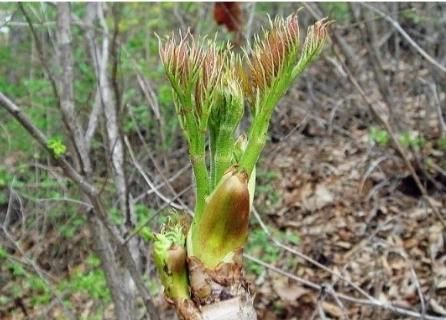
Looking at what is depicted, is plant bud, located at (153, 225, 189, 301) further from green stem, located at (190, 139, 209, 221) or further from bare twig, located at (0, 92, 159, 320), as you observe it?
bare twig, located at (0, 92, 159, 320)

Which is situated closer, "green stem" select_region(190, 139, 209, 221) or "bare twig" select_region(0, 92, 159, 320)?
"green stem" select_region(190, 139, 209, 221)

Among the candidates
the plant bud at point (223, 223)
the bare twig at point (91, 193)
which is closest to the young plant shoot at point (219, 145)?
the plant bud at point (223, 223)

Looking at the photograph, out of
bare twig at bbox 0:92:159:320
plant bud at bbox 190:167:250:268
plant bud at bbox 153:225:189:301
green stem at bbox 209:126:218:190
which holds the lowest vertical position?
bare twig at bbox 0:92:159:320

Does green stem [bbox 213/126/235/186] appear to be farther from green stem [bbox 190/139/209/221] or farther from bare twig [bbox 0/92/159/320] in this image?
bare twig [bbox 0/92/159/320]

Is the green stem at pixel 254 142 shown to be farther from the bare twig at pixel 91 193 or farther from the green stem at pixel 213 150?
the bare twig at pixel 91 193

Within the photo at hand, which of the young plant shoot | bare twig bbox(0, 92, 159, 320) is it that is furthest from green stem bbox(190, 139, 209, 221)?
bare twig bbox(0, 92, 159, 320)

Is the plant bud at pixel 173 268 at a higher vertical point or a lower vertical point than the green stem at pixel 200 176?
lower

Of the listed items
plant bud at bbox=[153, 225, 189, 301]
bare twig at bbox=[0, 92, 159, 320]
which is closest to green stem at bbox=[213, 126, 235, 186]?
plant bud at bbox=[153, 225, 189, 301]

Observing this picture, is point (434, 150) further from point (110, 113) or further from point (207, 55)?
point (207, 55)

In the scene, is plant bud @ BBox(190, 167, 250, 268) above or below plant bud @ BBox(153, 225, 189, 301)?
above
